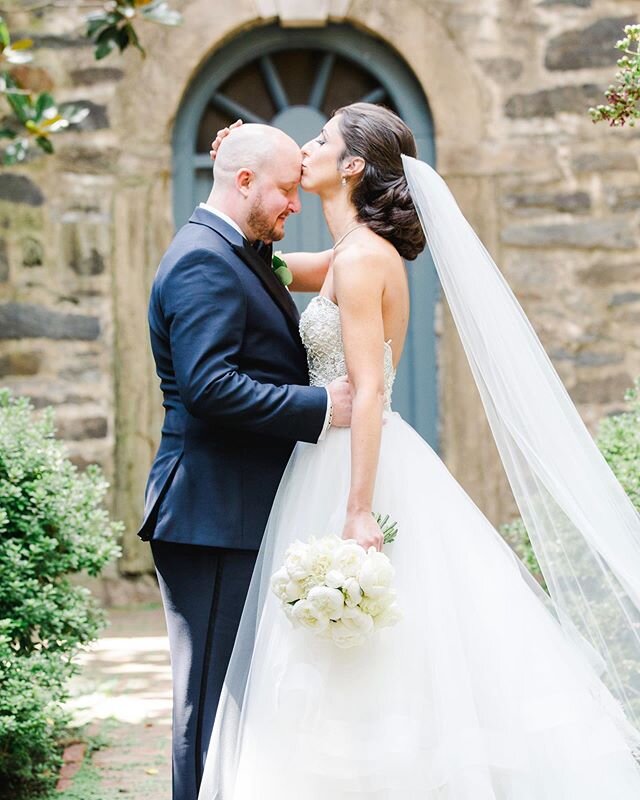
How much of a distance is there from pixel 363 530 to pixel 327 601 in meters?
0.26

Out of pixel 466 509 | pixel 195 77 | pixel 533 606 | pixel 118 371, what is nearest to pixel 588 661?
pixel 533 606

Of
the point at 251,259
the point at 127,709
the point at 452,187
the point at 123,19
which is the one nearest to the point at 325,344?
the point at 251,259

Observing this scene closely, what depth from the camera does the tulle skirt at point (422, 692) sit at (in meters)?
2.66

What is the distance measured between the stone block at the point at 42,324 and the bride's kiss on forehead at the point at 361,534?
3.37 metres

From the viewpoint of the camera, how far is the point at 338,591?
263 cm

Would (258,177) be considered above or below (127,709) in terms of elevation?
above

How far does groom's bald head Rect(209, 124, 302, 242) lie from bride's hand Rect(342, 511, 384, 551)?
32.8 inches

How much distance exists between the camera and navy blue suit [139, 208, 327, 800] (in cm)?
288

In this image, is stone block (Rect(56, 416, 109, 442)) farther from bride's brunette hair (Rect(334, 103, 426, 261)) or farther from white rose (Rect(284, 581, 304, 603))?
white rose (Rect(284, 581, 304, 603))

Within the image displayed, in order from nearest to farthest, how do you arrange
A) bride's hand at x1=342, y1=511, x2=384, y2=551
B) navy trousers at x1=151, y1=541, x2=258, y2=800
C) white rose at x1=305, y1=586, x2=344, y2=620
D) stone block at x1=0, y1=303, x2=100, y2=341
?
white rose at x1=305, y1=586, x2=344, y2=620 → bride's hand at x1=342, y1=511, x2=384, y2=551 → navy trousers at x1=151, y1=541, x2=258, y2=800 → stone block at x1=0, y1=303, x2=100, y2=341

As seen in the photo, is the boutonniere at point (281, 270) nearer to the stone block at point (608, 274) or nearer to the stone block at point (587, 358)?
the stone block at point (587, 358)

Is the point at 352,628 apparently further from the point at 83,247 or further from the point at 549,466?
the point at 83,247

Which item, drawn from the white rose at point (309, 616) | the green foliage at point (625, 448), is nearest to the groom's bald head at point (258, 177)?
the white rose at point (309, 616)

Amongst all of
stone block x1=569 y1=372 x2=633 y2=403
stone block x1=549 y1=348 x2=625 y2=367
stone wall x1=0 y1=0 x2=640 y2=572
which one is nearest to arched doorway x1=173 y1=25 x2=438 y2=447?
stone wall x1=0 y1=0 x2=640 y2=572
